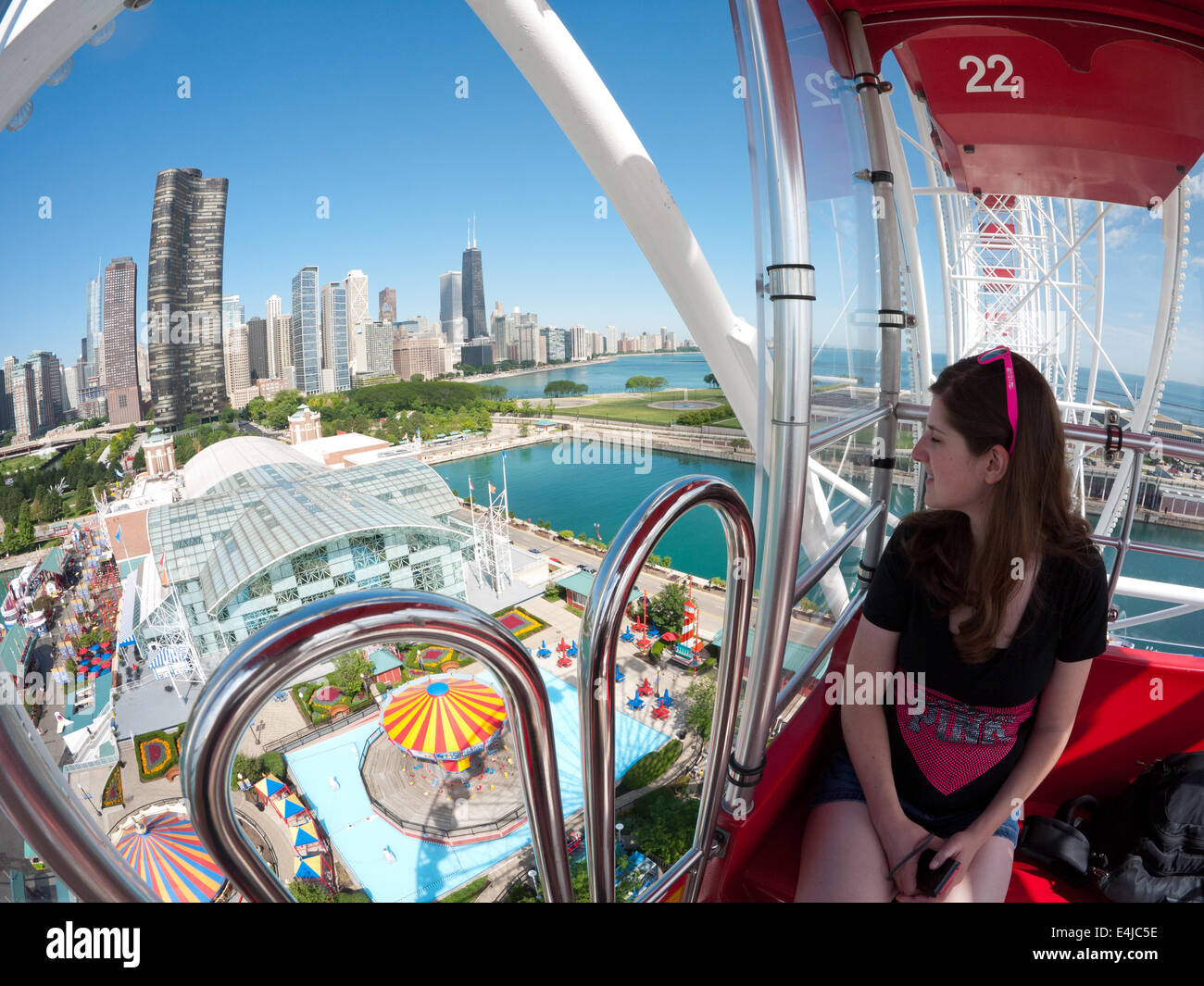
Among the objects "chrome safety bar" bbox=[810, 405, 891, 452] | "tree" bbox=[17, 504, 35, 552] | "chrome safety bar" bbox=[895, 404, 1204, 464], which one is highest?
"chrome safety bar" bbox=[810, 405, 891, 452]

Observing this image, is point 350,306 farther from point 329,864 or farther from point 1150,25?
point 1150,25

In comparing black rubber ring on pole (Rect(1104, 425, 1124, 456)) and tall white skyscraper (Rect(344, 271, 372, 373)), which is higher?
tall white skyscraper (Rect(344, 271, 372, 373))

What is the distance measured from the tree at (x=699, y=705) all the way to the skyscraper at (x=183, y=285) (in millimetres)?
20709

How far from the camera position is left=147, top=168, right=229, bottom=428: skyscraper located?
23.1 meters

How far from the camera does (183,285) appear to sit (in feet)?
75.9

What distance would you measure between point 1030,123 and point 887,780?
5.39 ft

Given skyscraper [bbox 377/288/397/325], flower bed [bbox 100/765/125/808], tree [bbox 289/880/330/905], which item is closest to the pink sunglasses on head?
tree [bbox 289/880/330/905]

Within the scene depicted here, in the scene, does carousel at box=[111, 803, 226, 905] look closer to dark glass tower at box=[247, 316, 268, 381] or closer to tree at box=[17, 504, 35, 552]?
tree at box=[17, 504, 35, 552]

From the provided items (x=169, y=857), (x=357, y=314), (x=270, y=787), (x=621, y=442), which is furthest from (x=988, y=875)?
(x=357, y=314)

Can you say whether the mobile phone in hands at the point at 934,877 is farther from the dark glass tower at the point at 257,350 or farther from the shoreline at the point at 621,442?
the dark glass tower at the point at 257,350

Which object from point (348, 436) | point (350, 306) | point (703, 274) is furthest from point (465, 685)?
point (350, 306)

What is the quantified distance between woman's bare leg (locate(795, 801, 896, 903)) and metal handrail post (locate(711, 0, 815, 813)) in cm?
21

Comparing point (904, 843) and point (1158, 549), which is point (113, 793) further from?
point (1158, 549)
